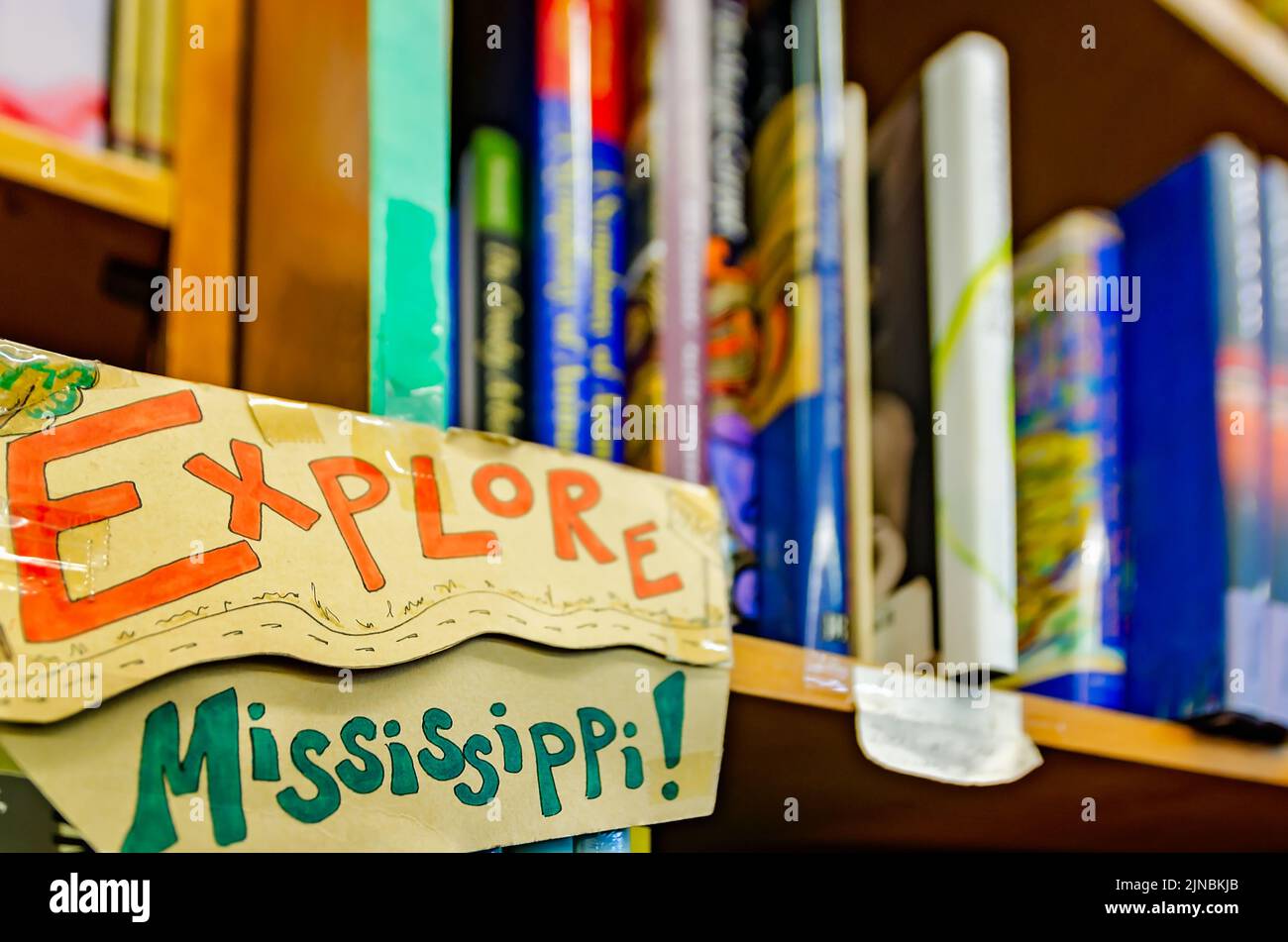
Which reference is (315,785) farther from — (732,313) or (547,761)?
(732,313)

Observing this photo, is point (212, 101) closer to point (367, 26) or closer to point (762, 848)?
point (367, 26)

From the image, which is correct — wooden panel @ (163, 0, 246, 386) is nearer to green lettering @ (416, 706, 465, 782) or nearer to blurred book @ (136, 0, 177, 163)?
blurred book @ (136, 0, 177, 163)

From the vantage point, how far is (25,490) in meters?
0.37

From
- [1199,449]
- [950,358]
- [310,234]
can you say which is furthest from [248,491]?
[1199,449]

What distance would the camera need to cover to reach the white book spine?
597mm

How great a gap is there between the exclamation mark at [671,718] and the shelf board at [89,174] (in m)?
0.30

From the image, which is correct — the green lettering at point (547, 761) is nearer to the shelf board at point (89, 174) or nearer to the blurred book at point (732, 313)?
the blurred book at point (732, 313)

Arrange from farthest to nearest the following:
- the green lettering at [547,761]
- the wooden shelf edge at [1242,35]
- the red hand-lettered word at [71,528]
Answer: the wooden shelf edge at [1242,35] < the green lettering at [547,761] < the red hand-lettered word at [71,528]

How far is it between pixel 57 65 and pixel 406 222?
0.15 meters

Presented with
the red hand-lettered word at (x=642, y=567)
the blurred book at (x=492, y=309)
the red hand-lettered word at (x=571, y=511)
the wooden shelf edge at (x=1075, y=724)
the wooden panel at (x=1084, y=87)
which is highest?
the wooden panel at (x=1084, y=87)

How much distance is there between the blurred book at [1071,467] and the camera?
0.65m

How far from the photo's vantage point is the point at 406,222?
473mm

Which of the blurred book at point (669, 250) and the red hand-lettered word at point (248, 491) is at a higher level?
the blurred book at point (669, 250)

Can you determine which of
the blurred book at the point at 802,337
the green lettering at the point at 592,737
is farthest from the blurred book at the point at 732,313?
the green lettering at the point at 592,737
